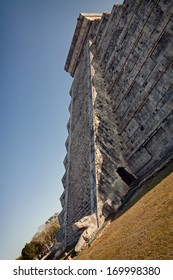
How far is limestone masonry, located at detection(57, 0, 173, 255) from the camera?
10.2 metres

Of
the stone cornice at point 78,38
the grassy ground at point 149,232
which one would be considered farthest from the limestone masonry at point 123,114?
the stone cornice at point 78,38

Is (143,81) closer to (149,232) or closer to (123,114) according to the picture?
(123,114)

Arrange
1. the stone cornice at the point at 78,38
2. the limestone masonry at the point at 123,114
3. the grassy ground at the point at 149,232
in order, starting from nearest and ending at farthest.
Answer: the grassy ground at the point at 149,232 → the limestone masonry at the point at 123,114 → the stone cornice at the point at 78,38

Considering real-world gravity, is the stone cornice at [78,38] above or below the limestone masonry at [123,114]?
above

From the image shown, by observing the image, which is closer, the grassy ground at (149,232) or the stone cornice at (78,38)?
the grassy ground at (149,232)

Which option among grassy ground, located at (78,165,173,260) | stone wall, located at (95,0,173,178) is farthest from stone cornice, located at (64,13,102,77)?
grassy ground, located at (78,165,173,260)

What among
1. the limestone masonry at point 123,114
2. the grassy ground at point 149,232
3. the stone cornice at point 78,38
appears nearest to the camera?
the grassy ground at point 149,232

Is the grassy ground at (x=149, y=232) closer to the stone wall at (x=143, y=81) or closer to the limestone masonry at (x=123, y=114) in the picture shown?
the limestone masonry at (x=123, y=114)

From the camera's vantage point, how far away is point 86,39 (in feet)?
67.0

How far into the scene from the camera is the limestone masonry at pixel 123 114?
1020 centimetres

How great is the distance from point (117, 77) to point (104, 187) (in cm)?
608

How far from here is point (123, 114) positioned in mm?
13141

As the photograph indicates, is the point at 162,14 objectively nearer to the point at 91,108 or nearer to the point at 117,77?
the point at 117,77

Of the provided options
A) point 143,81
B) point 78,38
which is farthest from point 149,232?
point 78,38
